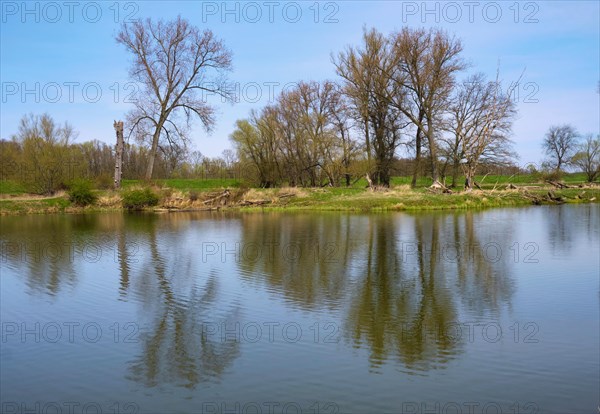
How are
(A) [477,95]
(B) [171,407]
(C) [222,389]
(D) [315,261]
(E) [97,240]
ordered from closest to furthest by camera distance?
(B) [171,407], (C) [222,389], (D) [315,261], (E) [97,240], (A) [477,95]

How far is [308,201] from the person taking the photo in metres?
31.8

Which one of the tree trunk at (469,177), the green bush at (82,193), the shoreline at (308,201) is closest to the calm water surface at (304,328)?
the shoreline at (308,201)

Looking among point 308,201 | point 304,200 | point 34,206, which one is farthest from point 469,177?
point 34,206

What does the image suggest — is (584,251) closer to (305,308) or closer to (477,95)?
(305,308)

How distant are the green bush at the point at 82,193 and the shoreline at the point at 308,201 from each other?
351 millimetres

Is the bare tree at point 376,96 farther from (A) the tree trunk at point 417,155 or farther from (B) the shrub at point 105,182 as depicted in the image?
(B) the shrub at point 105,182

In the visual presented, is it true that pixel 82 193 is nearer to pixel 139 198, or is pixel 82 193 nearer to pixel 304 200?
pixel 139 198

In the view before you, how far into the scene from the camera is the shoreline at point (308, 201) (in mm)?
30125

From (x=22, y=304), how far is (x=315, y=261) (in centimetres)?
634

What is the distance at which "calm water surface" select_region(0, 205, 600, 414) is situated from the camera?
210 inches

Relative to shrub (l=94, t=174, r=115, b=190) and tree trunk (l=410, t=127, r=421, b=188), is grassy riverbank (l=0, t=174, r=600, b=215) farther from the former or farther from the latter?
tree trunk (l=410, t=127, r=421, b=188)

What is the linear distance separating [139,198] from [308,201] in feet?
34.7

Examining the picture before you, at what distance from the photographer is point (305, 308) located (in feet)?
27.9

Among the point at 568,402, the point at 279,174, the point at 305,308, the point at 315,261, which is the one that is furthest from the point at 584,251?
the point at 279,174
